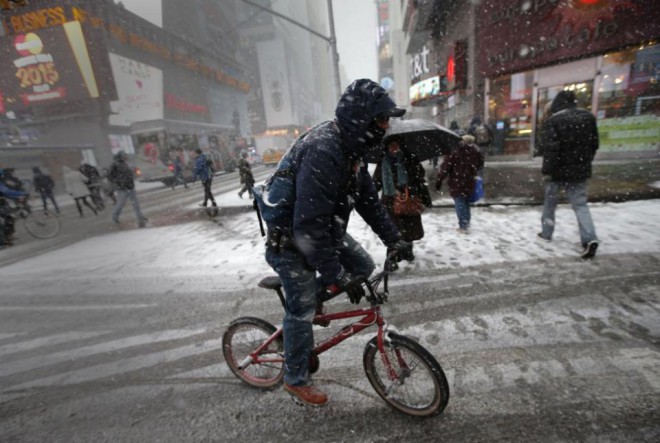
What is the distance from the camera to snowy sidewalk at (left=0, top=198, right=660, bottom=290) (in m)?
4.97

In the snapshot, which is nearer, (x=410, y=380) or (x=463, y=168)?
(x=410, y=380)

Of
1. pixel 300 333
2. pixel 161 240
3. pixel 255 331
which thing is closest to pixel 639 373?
pixel 300 333

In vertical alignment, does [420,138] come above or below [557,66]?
below

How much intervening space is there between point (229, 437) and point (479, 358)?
6.99 feet

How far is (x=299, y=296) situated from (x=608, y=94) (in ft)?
53.8

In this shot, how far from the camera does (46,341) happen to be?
398cm

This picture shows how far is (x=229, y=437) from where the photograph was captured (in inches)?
91.6

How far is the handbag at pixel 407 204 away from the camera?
14.9 ft

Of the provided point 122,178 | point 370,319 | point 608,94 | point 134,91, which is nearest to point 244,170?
point 122,178

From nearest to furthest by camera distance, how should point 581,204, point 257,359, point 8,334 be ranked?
1. point 257,359
2. point 8,334
3. point 581,204

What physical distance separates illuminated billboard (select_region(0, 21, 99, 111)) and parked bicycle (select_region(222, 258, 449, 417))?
3336cm

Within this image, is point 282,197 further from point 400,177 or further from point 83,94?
point 83,94

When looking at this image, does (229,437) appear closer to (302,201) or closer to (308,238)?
(308,238)

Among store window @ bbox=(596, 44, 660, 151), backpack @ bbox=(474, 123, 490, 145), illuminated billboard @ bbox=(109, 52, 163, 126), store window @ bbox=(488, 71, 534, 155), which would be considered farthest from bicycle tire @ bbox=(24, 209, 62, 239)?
illuminated billboard @ bbox=(109, 52, 163, 126)
